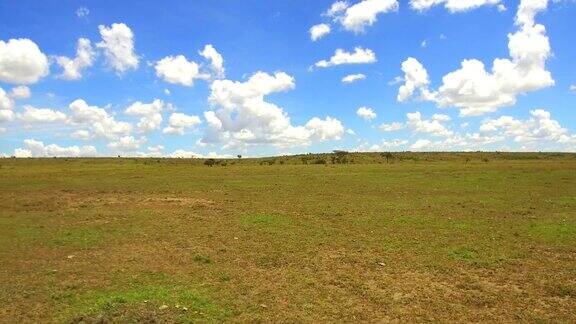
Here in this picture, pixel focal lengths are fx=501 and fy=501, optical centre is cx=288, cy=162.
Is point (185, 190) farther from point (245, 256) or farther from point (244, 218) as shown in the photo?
point (245, 256)

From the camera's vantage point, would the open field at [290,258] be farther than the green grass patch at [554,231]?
No

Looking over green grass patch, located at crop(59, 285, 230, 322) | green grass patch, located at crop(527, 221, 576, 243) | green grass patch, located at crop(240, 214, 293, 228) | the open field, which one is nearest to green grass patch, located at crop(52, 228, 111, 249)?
the open field

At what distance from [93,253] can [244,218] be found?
8.14m

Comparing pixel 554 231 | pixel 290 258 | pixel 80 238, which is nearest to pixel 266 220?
pixel 290 258

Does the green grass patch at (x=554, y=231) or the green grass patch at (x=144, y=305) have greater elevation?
the green grass patch at (x=554, y=231)

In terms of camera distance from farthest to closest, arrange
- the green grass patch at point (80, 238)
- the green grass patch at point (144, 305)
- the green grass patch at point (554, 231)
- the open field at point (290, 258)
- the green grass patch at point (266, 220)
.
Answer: the green grass patch at point (266, 220)
the green grass patch at point (554, 231)
the green grass patch at point (80, 238)
the open field at point (290, 258)
the green grass patch at point (144, 305)

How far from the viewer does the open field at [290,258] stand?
1163 cm

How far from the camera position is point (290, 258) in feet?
53.0

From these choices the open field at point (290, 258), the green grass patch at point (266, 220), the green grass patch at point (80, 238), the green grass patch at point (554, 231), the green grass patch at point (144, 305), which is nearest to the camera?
the green grass patch at point (144, 305)

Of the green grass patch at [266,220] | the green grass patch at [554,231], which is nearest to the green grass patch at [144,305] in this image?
the green grass patch at [266,220]

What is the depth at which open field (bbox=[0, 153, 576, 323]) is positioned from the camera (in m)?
11.6

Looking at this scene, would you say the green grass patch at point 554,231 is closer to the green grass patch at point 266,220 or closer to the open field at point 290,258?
the open field at point 290,258

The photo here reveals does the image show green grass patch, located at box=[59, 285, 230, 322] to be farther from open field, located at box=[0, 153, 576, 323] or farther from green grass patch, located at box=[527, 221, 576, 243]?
green grass patch, located at box=[527, 221, 576, 243]

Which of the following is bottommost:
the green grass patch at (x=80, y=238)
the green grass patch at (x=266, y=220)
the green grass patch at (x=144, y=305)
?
the green grass patch at (x=144, y=305)
